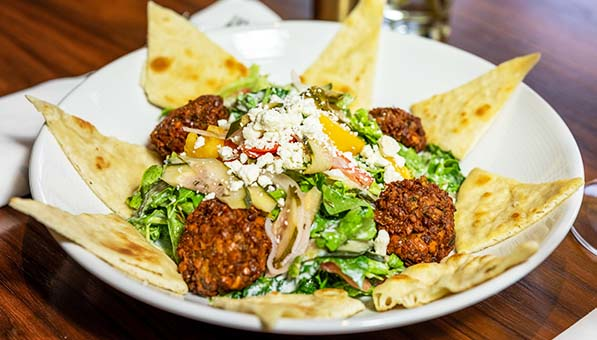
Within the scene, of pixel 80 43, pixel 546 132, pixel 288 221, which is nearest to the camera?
pixel 288 221

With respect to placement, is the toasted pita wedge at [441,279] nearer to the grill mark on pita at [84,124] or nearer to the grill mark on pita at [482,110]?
the grill mark on pita at [482,110]

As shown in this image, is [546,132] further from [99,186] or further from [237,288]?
[99,186]

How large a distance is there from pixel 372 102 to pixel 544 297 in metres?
1.41

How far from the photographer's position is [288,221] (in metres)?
2.48

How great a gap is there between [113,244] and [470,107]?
185 cm

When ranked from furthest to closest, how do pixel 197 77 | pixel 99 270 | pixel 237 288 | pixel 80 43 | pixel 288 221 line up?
pixel 80 43 < pixel 197 77 < pixel 288 221 < pixel 237 288 < pixel 99 270

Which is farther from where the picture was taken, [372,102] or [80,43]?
[80,43]

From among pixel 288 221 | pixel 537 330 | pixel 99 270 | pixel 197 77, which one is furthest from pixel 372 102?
pixel 99 270

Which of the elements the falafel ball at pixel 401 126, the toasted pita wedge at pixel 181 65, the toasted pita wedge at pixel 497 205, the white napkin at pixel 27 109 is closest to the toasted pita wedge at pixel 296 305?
the toasted pita wedge at pixel 497 205

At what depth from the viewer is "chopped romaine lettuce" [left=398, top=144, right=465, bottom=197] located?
10.1 ft

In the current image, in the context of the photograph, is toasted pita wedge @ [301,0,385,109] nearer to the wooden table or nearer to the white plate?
the white plate

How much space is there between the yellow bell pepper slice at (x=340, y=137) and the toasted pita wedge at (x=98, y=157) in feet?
2.78

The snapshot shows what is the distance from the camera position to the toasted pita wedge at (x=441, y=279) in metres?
2.13

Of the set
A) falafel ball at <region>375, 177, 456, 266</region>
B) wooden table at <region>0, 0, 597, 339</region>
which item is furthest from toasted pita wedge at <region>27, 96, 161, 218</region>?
falafel ball at <region>375, 177, 456, 266</region>
